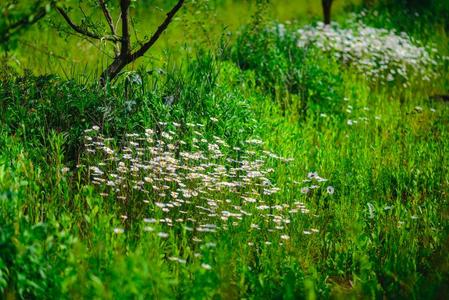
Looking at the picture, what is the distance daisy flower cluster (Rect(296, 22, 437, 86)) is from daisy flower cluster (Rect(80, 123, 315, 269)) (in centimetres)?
452

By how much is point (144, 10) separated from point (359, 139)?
25.6 feet

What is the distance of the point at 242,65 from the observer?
8.41 meters

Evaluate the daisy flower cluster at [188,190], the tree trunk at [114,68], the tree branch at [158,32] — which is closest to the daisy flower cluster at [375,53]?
the tree branch at [158,32]

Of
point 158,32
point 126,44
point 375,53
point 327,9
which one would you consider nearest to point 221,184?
point 158,32

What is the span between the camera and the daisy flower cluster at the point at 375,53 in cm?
938

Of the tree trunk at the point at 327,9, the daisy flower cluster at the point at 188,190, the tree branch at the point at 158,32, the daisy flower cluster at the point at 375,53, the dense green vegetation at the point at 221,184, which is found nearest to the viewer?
the dense green vegetation at the point at 221,184

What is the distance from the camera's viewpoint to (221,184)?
452cm

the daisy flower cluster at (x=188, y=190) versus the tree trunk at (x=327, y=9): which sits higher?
the tree trunk at (x=327, y=9)

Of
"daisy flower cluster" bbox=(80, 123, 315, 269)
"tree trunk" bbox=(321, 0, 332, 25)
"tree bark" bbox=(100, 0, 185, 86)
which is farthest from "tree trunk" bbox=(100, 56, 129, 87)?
"tree trunk" bbox=(321, 0, 332, 25)

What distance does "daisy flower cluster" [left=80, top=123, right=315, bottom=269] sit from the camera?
427cm

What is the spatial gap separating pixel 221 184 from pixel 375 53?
5960mm

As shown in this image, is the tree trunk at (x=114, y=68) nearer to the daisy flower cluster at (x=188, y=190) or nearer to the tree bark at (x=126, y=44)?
the tree bark at (x=126, y=44)

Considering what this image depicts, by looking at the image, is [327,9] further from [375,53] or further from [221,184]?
[221,184]

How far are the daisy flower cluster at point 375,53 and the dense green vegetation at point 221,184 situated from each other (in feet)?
3.34
